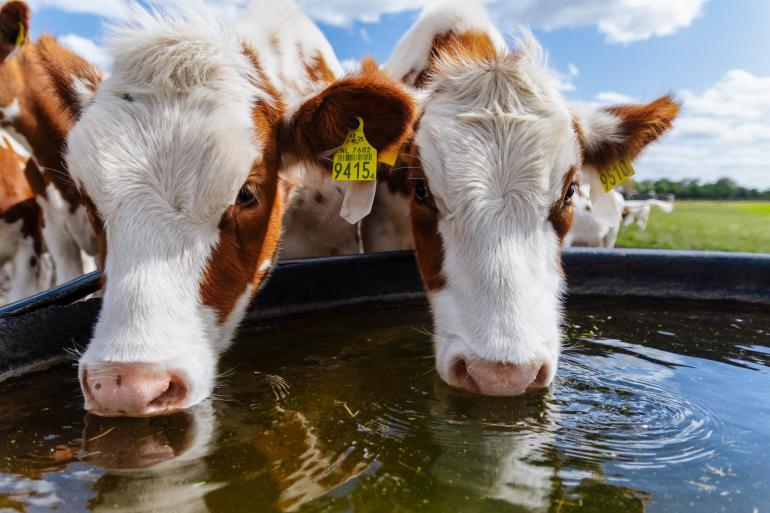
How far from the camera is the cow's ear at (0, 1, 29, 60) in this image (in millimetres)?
5086

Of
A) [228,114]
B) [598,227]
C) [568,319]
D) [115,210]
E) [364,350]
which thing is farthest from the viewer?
[598,227]

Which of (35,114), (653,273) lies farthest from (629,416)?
(35,114)

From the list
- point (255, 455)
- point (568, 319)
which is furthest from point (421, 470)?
point (568, 319)

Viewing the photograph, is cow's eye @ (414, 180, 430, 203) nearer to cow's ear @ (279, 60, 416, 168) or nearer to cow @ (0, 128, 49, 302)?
cow's ear @ (279, 60, 416, 168)

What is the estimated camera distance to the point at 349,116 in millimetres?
3252

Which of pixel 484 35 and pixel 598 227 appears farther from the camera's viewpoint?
pixel 598 227

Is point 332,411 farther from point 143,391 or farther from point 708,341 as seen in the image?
point 708,341

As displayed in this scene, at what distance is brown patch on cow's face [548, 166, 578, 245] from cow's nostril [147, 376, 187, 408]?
5.86ft

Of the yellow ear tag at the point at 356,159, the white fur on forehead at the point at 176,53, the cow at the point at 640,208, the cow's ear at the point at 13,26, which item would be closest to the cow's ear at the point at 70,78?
the white fur on forehead at the point at 176,53

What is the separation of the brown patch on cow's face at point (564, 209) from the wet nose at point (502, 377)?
33.5 inches

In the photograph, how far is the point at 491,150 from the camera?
3045 millimetres

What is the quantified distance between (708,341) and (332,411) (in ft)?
7.00

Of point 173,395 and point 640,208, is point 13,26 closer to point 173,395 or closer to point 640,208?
point 173,395

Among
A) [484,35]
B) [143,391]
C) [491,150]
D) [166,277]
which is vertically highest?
[484,35]
